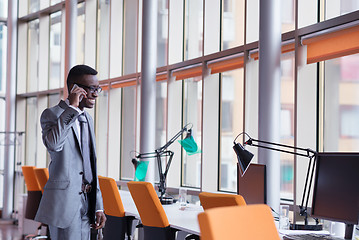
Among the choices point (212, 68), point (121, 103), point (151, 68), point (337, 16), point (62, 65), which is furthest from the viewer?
point (62, 65)

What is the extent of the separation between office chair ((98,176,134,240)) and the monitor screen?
194 centimetres

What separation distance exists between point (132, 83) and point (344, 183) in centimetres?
528

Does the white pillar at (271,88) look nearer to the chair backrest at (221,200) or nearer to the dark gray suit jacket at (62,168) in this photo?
the chair backrest at (221,200)

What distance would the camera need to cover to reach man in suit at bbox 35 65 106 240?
2666mm

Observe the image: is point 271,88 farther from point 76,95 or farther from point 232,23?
point 76,95

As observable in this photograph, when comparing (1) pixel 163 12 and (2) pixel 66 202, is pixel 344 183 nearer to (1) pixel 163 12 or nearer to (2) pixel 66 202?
(2) pixel 66 202

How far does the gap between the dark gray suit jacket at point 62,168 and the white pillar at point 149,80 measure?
13.3ft

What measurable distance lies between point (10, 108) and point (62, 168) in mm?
8130

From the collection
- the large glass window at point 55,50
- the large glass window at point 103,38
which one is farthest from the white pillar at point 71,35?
the large glass window at point 55,50

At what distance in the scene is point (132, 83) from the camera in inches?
306

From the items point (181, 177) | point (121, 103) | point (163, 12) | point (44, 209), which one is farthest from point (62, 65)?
point (44, 209)

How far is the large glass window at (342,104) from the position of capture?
4.61 metres

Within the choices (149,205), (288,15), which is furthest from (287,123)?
(149,205)

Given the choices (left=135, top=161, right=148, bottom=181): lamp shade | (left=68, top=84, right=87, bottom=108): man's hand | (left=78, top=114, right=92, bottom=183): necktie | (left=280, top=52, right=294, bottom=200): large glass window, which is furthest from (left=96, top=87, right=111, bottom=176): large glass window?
(left=68, top=84, right=87, bottom=108): man's hand
